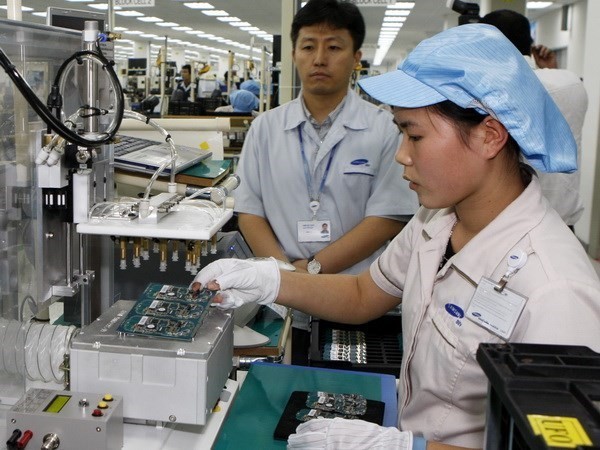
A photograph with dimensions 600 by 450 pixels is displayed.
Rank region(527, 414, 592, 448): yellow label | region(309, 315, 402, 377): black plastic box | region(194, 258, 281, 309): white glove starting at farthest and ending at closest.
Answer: region(309, 315, 402, 377): black plastic box < region(194, 258, 281, 309): white glove < region(527, 414, 592, 448): yellow label

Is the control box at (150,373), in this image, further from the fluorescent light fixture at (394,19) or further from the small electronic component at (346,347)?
the fluorescent light fixture at (394,19)

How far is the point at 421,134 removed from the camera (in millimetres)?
1170

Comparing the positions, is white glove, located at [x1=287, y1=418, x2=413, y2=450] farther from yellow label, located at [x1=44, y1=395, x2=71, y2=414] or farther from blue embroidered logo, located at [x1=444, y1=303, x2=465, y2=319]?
yellow label, located at [x1=44, y1=395, x2=71, y2=414]

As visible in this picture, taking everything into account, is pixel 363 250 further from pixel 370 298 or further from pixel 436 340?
pixel 436 340

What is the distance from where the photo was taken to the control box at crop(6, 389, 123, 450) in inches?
40.1

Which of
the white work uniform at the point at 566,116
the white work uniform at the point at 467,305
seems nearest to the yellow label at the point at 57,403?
the white work uniform at the point at 467,305

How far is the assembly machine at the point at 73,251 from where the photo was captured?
1084mm

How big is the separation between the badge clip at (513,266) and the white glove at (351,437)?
29 cm

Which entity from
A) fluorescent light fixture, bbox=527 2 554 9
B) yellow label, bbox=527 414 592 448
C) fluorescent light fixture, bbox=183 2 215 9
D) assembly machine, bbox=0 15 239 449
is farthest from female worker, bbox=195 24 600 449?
fluorescent light fixture, bbox=183 2 215 9

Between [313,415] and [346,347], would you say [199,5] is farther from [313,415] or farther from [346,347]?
[313,415]

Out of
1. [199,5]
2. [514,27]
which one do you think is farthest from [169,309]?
[199,5]

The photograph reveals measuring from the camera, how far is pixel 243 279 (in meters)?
1.50

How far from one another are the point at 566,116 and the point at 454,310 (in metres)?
1.79

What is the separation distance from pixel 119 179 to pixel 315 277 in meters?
0.65
